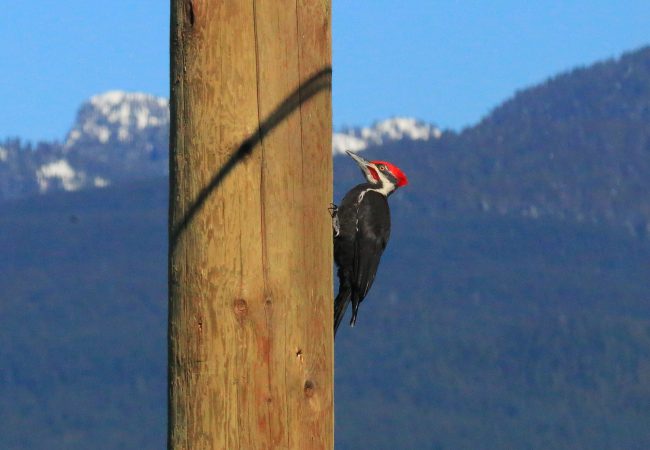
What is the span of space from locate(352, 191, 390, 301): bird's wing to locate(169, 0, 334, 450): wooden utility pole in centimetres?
459

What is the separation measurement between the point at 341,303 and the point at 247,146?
421cm

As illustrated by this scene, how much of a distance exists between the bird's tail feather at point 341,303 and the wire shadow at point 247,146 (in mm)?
3107

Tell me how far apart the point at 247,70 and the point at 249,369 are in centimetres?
113

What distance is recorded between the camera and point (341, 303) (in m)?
9.76

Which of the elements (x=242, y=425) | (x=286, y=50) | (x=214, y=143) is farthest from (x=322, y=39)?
(x=242, y=425)

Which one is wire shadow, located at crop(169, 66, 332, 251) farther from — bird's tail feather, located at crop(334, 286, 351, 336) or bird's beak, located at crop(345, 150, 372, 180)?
bird's beak, located at crop(345, 150, 372, 180)

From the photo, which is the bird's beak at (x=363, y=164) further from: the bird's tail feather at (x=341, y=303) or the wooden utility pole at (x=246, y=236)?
the wooden utility pole at (x=246, y=236)

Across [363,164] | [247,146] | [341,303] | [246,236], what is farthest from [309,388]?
[363,164]

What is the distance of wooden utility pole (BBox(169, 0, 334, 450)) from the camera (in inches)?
219

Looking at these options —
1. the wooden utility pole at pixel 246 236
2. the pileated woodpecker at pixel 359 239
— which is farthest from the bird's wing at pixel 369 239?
the wooden utility pole at pixel 246 236

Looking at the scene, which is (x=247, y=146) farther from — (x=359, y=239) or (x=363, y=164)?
(x=363, y=164)

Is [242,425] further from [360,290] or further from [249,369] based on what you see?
[360,290]

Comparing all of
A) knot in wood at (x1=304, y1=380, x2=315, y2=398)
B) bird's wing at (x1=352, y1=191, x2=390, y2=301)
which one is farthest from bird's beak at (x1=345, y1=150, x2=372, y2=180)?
knot in wood at (x1=304, y1=380, x2=315, y2=398)

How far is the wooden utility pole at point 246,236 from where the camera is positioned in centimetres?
555
